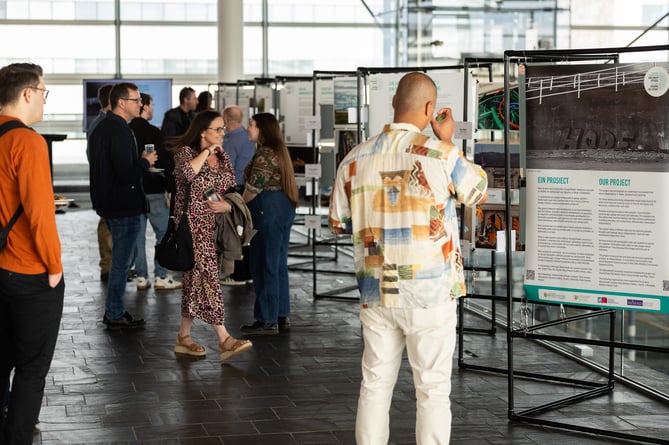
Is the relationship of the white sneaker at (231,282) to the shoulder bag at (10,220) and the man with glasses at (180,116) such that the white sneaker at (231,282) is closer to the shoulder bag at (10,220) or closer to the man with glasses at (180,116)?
the man with glasses at (180,116)

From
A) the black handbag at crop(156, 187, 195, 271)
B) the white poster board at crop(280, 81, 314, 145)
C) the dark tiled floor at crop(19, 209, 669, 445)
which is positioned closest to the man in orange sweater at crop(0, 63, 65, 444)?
the dark tiled floor at crop(19, 209, 669, 445)

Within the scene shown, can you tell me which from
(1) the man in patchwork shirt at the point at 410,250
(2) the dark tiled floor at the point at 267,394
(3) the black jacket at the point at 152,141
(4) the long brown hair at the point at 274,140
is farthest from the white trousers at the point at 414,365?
(3) the black jacket at the point at 152,141

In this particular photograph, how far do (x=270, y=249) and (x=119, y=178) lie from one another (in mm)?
1174

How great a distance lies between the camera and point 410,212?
12.2 ft

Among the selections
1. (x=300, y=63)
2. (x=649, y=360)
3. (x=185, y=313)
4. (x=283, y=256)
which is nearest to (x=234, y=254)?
(x=185, y=313)

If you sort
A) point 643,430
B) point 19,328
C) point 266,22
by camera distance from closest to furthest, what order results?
point 19,328
point 643,430
point 266,22

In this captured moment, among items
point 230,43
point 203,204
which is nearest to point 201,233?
point 203,204

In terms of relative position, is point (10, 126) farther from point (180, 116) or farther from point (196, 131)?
point (180, 116)

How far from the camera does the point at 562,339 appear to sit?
504cm

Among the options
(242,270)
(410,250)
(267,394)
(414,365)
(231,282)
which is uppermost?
(410,250)

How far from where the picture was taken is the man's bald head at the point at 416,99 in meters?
3.78

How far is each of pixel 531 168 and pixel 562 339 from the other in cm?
87

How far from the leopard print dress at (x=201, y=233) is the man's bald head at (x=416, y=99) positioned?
2.62 metres

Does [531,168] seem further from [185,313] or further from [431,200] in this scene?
[185,313]
